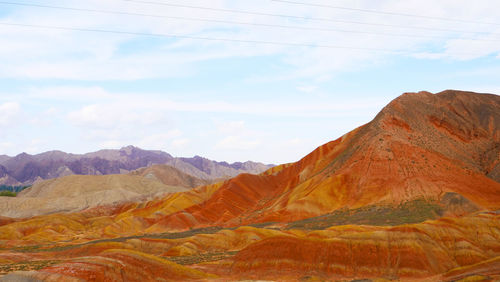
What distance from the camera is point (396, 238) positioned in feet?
181

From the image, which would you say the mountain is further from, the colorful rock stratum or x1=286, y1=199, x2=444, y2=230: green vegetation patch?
x1=286, y1=199, x2=444, y2=230: green vegetation patch

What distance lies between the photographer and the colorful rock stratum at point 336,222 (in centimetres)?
5134

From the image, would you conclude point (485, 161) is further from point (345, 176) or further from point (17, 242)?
point (17, 242)

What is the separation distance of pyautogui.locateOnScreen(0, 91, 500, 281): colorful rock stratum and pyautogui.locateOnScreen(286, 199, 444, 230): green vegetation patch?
38 centimetres

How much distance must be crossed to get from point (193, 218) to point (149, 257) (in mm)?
89068

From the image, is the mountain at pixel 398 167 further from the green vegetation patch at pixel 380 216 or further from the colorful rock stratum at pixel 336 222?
the green vegetation patch at pixel 380 216

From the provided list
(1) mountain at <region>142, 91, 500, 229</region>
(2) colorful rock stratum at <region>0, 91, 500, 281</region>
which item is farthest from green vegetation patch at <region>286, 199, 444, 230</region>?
(1) mountain at <region>142, 91, 500, 229</region>

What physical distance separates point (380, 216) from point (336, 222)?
9.35 m

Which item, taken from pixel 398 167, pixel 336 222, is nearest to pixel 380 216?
pixel 336 222

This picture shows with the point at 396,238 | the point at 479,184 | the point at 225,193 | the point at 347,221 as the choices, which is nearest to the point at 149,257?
the point at 396,238

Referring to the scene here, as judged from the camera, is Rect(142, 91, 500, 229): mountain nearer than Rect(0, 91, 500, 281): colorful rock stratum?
No

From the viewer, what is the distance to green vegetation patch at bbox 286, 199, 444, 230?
83812 millimetres

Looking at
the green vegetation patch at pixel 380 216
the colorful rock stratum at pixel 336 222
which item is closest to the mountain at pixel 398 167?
the colorful rock stratum at pixel 336 222

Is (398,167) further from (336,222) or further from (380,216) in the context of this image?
(336,222)
